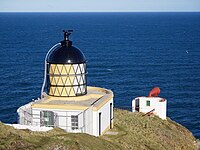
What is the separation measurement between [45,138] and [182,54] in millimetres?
107034

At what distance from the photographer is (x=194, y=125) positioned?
59406 millimetres

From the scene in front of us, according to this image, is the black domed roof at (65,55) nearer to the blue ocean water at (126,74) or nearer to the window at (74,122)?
the window at (74,122)

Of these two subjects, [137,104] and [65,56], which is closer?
[65,56]

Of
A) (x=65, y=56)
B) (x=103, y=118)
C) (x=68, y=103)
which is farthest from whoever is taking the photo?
(x=103, y=118)

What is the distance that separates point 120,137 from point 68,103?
4748 millimetres

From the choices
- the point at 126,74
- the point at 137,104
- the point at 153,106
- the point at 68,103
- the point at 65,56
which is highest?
the point at 65,56

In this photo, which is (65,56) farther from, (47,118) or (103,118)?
(103,118)

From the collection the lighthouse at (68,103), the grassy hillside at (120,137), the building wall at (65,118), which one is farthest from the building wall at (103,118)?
the building wall at (65,118)

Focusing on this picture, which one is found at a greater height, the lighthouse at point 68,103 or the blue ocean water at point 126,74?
the lighthouse at point 68,103

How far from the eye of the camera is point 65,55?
34.2 m

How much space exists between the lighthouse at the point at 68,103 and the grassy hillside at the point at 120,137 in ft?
4.87

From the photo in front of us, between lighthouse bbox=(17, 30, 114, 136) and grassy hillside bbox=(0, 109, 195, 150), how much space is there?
1484 millimetres

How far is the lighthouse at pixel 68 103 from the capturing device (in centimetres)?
3250

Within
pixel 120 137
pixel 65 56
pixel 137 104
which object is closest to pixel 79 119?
pixel 120 137
